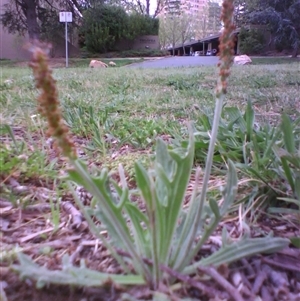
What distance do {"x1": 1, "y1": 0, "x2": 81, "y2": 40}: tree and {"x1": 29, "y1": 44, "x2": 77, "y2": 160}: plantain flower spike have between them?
18724 mm

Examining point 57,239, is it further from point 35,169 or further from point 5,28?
point 5,28

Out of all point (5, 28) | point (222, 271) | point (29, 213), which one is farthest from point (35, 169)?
point (5, 28)

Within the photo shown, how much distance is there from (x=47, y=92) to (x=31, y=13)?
19.3 metres

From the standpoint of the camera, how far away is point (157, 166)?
2.33 ft

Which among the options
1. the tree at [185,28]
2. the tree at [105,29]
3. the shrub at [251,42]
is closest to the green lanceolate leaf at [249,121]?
the tree at [105,29]

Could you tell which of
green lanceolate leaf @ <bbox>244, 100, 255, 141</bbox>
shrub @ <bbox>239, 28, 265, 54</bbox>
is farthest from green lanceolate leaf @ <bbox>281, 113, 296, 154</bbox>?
shrub @ <bbox>239, 28, 265, 54</bbox>

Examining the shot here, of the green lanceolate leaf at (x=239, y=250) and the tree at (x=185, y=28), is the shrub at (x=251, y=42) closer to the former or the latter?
the tree at (x=185, y=28)

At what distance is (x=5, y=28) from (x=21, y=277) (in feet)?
73.5

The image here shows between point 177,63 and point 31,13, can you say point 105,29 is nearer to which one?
point 31,13

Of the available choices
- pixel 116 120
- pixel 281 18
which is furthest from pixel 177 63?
pixel 116 120

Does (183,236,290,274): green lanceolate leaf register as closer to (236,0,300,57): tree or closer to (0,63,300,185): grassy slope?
(0,63,300,185): grassy slope

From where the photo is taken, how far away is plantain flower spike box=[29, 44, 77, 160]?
0.52m

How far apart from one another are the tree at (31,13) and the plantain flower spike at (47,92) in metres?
18.7

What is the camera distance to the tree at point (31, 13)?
17984 millimetres
